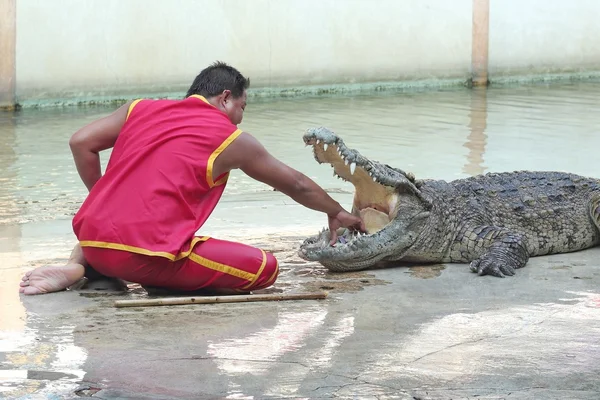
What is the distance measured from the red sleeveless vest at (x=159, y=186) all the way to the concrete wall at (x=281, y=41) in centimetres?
954

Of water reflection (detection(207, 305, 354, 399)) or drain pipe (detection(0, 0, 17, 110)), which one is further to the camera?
drain pipe (detection(0, 0, 17, 110))

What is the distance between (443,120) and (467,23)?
432 cm

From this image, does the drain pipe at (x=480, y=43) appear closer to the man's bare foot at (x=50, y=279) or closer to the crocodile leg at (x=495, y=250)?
the crocodile leg at (x=495, y=250)

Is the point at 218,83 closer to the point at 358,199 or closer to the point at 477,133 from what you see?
the point at 358,199

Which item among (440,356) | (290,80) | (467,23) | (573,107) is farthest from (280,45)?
(440,356)

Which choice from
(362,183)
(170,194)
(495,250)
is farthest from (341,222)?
→ (170,194)

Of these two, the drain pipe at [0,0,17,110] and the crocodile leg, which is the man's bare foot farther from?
the drain pipe at [0,0,17,110]

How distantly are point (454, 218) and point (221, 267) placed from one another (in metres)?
1.71

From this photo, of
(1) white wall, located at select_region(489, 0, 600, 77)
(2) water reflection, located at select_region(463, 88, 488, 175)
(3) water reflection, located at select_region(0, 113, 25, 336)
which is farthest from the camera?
(1) white wall, located at select_region(489, 0, 600, 77)

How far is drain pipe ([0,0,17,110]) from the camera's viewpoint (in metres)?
13.2

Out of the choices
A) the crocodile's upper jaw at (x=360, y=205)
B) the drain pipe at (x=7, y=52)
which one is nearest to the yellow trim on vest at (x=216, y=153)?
the crocodile's upper jaw at (x=360, y=205)

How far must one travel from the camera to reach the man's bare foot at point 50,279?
4.61 m

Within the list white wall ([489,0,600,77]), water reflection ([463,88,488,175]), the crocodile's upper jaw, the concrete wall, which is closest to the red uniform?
the crocodile's upper jaw

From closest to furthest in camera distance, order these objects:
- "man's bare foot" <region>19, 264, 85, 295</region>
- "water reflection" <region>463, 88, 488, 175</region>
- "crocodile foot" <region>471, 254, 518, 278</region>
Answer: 1. "man's bare foot" <region>19, 264, 85, 295</region>
2. "crocodile foot" <region>471, 254, 518, 278</region>
3. "water reflection" <region>463, 88, 488, 175</region>
